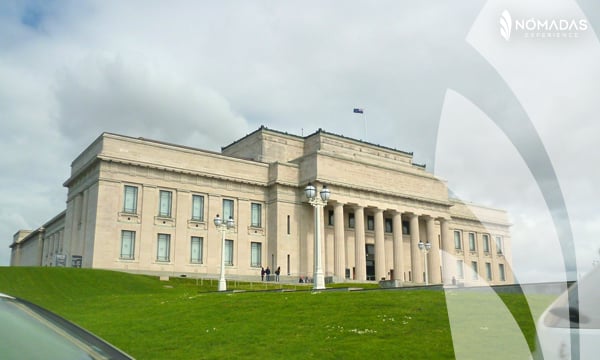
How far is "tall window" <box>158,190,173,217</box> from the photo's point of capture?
58.1m

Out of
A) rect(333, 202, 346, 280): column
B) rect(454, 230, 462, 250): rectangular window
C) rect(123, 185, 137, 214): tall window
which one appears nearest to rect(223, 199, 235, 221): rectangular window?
rect(123, 185, 137, 214): tall window

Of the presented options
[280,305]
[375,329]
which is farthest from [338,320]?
[280,305]

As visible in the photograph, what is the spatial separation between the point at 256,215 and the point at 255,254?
454cm

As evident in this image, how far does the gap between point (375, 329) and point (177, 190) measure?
156ft

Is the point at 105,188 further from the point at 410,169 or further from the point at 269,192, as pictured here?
the point at 410,169

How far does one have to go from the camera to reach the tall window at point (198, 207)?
6022 cm

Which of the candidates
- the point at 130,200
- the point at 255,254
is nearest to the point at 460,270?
the point at 255,254

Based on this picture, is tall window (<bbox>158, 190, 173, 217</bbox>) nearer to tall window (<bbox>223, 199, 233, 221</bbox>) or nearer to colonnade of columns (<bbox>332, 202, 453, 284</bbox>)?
tall window (<bbox>223, 199, 233, 221</bbox>)

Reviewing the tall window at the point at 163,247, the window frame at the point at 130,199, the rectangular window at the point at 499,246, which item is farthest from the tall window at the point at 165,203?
the rectangular window at the point at 499,246

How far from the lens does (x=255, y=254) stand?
6378cm

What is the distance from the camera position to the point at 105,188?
54.6 meters

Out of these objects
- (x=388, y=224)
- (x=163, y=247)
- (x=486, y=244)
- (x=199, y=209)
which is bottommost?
(x=163, y=247)

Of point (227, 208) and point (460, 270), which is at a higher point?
point (227, 208)

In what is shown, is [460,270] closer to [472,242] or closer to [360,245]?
[472,242]
